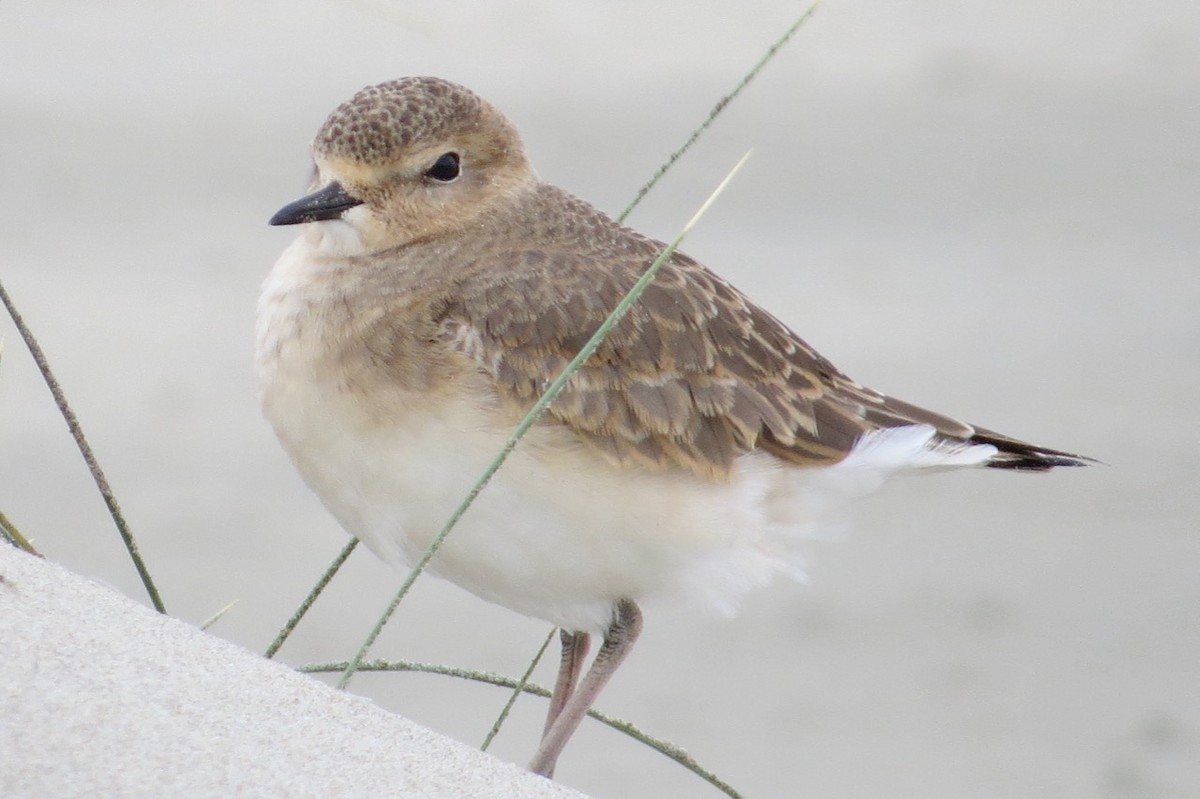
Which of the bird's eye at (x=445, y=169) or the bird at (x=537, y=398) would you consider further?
the bird's eye at (x=445, y=169)

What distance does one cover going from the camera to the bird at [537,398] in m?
3.06

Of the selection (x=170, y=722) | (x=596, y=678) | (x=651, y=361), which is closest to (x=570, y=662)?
(x=596, y=678)

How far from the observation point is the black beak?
3.24 m

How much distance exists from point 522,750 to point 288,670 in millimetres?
3264

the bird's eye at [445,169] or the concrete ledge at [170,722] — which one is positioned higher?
the bird's eye at [445,169]

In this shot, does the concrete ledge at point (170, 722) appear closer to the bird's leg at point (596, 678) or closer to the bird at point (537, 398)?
the bird at point (537, 398)

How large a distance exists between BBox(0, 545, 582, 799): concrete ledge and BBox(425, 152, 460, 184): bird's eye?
1.35 m

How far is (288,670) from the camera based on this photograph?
2.31 metres

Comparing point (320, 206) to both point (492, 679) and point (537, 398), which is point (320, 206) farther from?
point (492, 679)

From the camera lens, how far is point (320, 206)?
3.31 m

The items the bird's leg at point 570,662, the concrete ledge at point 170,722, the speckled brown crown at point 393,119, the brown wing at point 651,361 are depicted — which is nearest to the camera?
the concrete ledge at point 170,722

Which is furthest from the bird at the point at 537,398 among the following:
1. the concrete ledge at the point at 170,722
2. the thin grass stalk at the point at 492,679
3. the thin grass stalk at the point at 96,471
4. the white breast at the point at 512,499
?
the concrete ledge at the point at 170,722

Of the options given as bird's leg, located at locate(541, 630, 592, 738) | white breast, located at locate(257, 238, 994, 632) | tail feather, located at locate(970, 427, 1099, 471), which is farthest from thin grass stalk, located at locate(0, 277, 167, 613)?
tail feather, located at locate(970, 427, 1099, 471)

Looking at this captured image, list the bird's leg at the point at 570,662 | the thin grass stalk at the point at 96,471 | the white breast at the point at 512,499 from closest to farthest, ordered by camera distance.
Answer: the thin grass stalk at the point at 96,471 < the white breast at the point at 512,499 < the bird's leg at the point at 570,662
